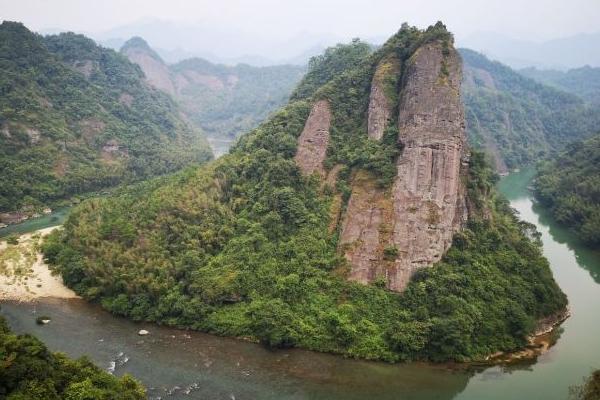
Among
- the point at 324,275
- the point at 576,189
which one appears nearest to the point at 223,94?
the point at 576,189

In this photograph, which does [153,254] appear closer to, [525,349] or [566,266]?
[525,349]

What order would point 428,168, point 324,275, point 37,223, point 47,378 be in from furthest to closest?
point 37,223
point 428,168
point 324,275
point 47,378

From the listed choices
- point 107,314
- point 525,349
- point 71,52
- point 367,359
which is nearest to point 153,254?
point 107,314

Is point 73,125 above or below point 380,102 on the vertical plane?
below

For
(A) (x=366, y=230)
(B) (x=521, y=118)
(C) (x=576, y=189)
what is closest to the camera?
(A) (x=366, y=230)

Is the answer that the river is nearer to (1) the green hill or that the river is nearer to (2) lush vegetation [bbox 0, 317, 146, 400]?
(2) lush vegetation [bbox 0, 317, 146, 400]

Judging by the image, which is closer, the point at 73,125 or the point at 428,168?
the point at 428,168

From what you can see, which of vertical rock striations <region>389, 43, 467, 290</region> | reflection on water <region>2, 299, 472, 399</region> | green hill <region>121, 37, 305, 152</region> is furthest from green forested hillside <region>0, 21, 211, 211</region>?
vertical rock striations <region>389, 43, 467, 290</region>

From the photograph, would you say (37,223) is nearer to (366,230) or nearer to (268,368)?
(268,368)
